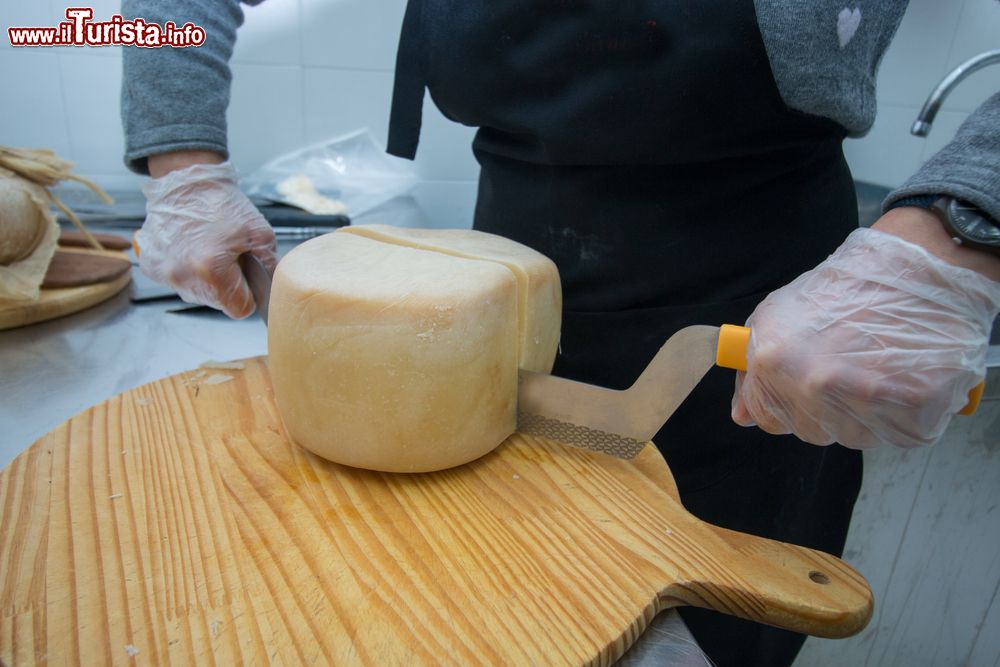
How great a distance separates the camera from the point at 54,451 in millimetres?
785

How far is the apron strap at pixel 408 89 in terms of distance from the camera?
100 cm

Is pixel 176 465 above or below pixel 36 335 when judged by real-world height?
above

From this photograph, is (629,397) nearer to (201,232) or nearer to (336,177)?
(201,232)

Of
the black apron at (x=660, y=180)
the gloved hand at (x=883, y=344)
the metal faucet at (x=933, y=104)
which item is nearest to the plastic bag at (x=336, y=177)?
the black apron at (x=660, y=180)

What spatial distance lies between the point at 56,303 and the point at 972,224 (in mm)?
1477

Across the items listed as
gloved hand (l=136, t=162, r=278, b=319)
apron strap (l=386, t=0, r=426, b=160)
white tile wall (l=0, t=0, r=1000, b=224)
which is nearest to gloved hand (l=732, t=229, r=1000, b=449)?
apron strap (l=386, t=0, r=426, b=160)

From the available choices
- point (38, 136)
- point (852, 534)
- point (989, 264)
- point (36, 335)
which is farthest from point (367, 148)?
point (989, 264)

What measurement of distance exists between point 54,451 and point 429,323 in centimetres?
49

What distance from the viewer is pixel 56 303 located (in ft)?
4.25

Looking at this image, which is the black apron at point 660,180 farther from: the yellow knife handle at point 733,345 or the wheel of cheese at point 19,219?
the wheel of cheese at point 19,219

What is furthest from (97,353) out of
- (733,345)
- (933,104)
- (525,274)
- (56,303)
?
(933,104)

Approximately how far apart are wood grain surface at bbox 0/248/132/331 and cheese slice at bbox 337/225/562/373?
2.48 ft

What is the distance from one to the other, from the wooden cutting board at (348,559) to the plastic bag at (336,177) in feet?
4.01

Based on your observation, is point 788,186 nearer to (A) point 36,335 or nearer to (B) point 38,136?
(A) point 36,335
